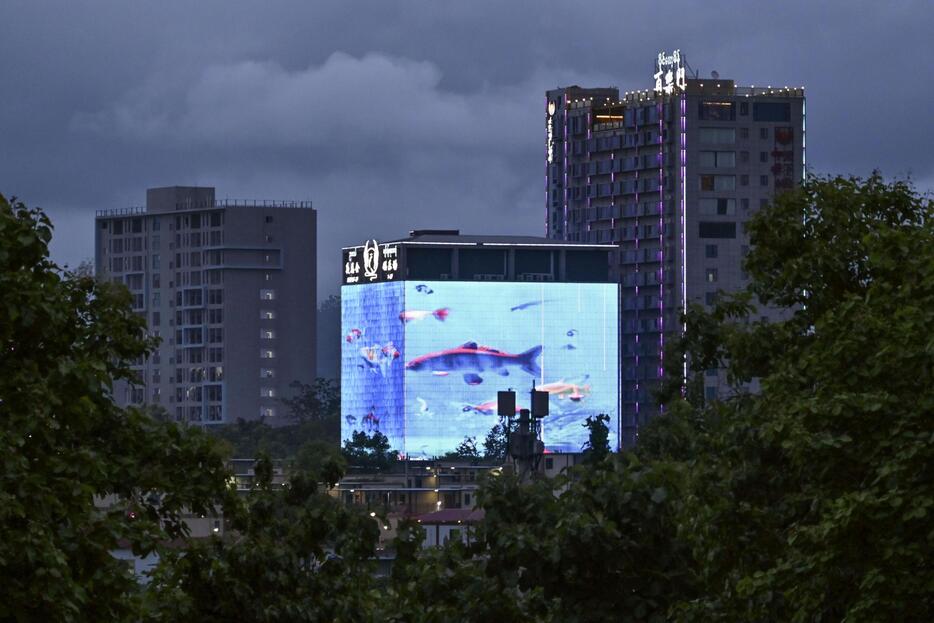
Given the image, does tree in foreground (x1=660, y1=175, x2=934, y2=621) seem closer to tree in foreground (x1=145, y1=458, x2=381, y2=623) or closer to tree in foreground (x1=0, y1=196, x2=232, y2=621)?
tree in foreground (x1=145, y1=458, x2=381, y2=623)

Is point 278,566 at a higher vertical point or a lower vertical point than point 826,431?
lower

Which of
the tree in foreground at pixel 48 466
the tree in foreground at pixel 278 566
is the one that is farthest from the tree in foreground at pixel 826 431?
the tree in foreground at pixel 48 466

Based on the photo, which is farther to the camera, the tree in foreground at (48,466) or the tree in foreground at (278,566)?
the tree in foreground at (278,566)

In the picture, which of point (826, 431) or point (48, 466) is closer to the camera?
point (48, 466)

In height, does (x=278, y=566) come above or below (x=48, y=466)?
below

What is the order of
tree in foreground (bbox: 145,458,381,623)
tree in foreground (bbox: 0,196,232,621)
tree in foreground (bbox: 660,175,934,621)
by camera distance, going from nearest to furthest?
tree in foreground (bbox: 0,196,232,621), tree in foreground (bbox: 660,175,934,621), tree in foreground (bbox: 145,458,381,623)

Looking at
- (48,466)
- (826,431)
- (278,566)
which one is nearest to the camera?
(48,466)

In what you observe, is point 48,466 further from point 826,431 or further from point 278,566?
point 278,566

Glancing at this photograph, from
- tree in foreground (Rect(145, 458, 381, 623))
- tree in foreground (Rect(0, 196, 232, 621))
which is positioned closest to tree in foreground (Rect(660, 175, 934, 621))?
tree in foreground (Rect(145, 458, 381, 623))

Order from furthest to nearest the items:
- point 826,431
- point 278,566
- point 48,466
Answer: point 278,566
point 826,431
point 48,466

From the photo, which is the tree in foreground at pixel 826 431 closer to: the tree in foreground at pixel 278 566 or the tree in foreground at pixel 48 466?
the tree in foreground at pixel 278 566

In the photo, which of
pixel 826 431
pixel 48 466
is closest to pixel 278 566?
pixel 826 431

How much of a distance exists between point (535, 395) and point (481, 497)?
2319 inches

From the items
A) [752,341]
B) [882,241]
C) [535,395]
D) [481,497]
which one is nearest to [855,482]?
[882,241]
